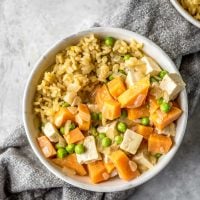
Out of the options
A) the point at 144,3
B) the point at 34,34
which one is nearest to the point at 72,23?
the point at 34,34

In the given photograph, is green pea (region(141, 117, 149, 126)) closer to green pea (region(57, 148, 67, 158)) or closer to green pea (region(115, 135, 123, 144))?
green pea (region(115, 135, 123, 144))

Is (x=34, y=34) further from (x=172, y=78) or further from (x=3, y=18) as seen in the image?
(x=172, y=78)

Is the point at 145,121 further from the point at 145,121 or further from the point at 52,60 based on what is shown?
the point at 52,60

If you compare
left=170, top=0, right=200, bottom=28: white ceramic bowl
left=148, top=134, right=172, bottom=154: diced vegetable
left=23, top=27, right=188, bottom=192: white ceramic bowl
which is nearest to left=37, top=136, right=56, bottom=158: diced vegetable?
left=23, top=27, right=188, bottom=192: white ceramic bowl

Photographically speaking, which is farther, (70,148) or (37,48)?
(37,48)

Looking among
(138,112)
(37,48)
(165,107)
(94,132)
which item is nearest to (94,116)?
(94,132)
